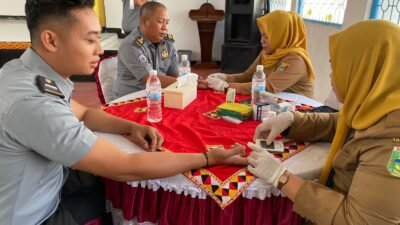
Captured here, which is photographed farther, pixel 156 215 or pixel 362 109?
pixel 156 215

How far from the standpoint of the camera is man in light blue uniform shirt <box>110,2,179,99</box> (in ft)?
6.63

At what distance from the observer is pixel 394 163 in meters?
0.77

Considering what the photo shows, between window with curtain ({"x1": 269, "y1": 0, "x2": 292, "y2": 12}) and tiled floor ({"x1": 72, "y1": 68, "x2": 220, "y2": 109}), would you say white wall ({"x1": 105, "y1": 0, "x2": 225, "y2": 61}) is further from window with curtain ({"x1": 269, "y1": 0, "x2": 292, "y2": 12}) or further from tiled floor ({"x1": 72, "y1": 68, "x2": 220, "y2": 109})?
tiled floor ({"x1": 72, "y1": 68, "x2": 220, "y2": 109})

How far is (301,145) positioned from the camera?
4.04ft

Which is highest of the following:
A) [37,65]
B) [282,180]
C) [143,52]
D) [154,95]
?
[37,65]

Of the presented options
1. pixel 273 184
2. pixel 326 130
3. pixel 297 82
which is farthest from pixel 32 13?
pixel 297 82

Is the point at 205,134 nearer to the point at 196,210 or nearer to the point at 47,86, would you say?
the point at 196,210

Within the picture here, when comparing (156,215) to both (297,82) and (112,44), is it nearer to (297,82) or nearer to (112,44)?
(297,82)

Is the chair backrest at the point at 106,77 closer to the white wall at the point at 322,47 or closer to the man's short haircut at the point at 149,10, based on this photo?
the man's short haircut at the point at 149,10

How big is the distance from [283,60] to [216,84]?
477mm

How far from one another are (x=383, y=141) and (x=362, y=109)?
0.38 ft

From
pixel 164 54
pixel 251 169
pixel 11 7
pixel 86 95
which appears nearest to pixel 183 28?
pixel 86 95

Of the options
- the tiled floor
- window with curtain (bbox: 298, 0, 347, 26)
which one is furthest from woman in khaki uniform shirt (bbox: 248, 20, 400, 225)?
the tiled floor

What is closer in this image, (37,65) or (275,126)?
(37,65)
